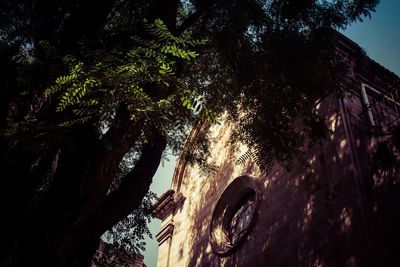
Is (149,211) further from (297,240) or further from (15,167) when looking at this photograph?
(15,167)

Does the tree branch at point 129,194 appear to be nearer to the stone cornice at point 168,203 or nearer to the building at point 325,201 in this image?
the building at point 325,201

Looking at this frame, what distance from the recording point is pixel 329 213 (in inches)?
278

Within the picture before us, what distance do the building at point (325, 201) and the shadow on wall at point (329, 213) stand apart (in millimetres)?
17

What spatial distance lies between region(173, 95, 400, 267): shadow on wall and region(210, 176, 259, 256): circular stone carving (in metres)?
0.29

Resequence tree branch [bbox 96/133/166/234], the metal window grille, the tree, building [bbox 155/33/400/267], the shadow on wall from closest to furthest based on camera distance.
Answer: the tree
tree branch [bbox 96/133/166/234]
the shadow on wall
building [bbox 155/33/400/267]
the metal window grille

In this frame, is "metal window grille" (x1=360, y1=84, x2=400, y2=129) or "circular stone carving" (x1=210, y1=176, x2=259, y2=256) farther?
"circular stone carving" (x1=210, y1=176, x2=259, y2=256)

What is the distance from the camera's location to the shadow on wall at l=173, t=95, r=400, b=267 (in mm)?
6117

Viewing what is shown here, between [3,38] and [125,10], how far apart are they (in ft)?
7.36

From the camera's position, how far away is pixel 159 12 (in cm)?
454

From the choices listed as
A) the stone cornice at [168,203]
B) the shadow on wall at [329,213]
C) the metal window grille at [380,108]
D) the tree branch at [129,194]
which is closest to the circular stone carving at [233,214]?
the shadow on wall at [329,213]

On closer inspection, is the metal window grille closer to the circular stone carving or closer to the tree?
the tree

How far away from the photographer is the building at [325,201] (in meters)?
6.33

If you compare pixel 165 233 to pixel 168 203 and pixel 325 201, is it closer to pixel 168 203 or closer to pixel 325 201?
pixel 168 203

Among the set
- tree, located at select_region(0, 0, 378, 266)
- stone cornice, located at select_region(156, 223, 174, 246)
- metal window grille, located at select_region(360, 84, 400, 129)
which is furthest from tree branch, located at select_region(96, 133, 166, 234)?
stone cornice, located at select_region(156, 223, 174, 246)
